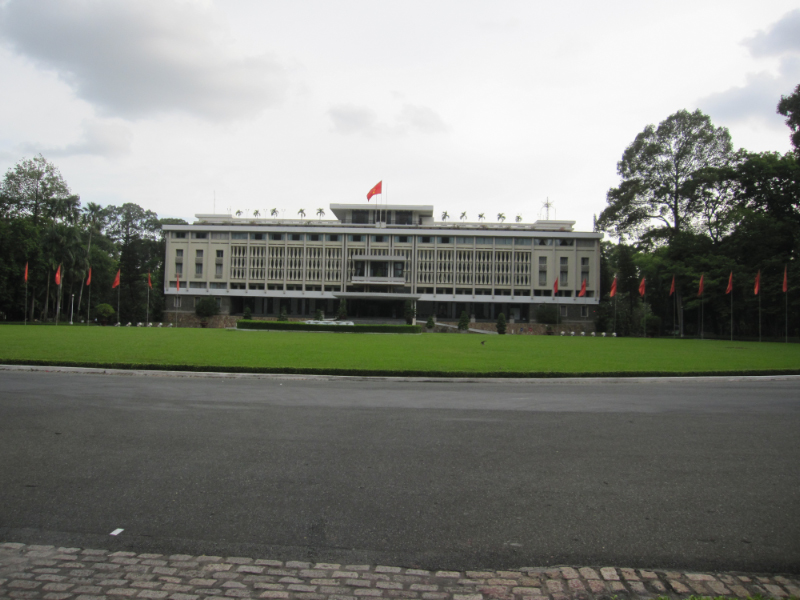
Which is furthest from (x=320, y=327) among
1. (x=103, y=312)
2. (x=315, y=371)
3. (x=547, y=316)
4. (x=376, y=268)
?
(x=547, y=316)

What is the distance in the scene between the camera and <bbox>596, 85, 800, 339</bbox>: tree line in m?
44.2

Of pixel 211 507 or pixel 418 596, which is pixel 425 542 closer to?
pixel 418 596

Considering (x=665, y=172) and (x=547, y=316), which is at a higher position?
(x=665, y=172)

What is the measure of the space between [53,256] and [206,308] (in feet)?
60.6

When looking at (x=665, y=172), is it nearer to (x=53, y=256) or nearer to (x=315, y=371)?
(x=315, y=371)

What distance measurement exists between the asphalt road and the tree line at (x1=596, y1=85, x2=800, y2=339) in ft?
140

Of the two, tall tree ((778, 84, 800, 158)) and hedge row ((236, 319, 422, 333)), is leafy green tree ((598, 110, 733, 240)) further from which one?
hedge row ((236, 319, 422, 333))

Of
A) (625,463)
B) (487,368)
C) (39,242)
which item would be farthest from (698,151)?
(39,242)

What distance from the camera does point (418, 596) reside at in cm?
339

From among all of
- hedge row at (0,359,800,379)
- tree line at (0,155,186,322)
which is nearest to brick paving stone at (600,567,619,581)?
hedge row at (0,359,800,379)

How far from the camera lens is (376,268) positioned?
260 ft

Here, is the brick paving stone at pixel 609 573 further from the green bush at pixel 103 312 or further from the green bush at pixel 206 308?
the green bush at pixel 206 308

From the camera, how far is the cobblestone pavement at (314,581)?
3408mm

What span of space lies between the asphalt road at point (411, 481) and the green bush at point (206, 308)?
62.6 m
